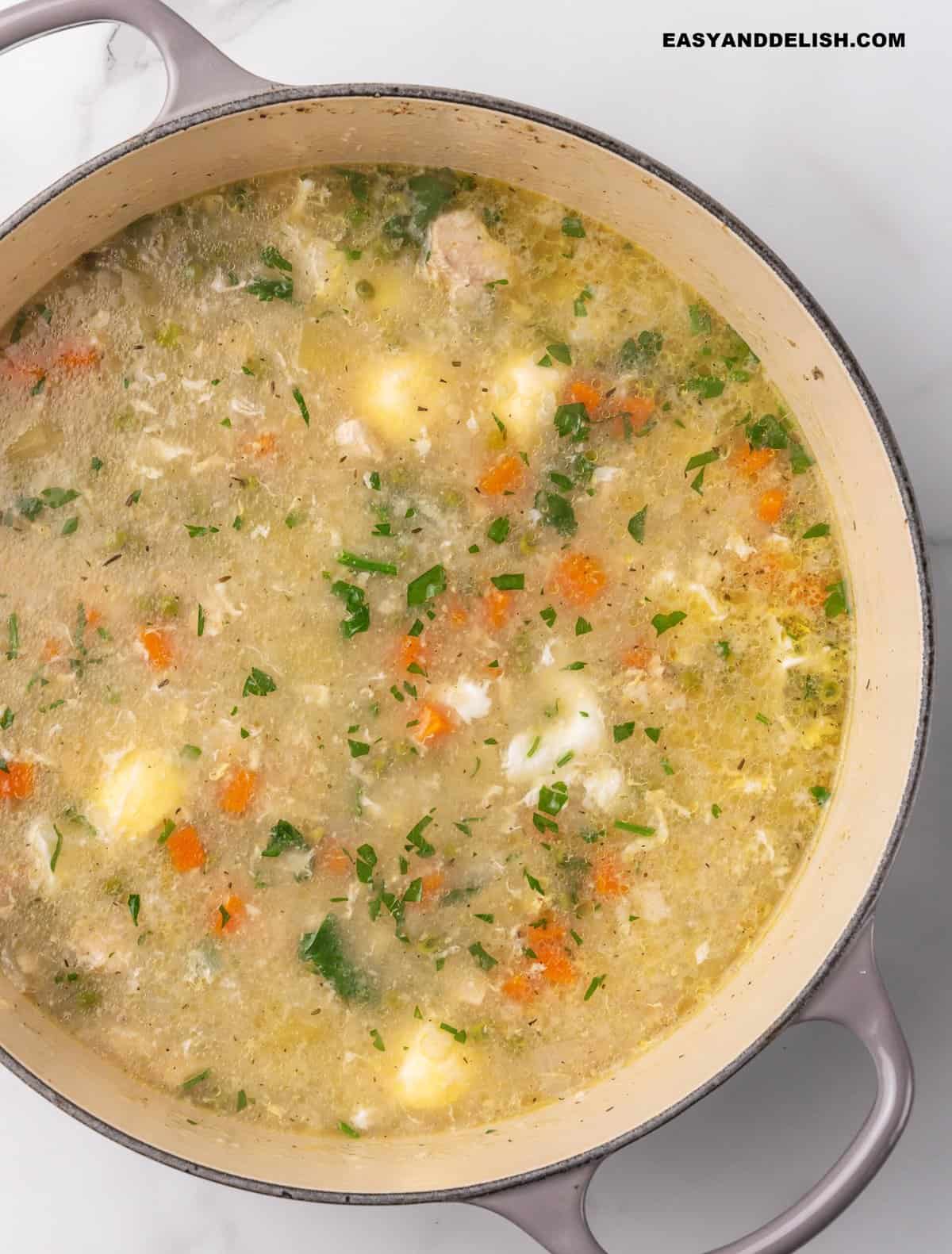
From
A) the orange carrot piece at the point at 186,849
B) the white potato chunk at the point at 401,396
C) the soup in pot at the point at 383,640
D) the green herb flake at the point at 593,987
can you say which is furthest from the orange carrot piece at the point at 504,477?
the green herb flake at the point at 593,987

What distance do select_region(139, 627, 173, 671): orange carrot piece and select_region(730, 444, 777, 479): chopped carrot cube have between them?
120 cm

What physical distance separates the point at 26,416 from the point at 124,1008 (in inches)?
48.1

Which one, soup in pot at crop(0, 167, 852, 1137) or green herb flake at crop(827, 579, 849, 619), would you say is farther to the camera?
green herb flake at crop(827, 579, 849, 619)

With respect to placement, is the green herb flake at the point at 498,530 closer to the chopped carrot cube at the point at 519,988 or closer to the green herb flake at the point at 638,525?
the green herb flake at the point at 638,525

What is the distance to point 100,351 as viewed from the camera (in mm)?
2449

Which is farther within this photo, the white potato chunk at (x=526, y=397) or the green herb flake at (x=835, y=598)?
the green herb flake at (x=835, y=598)

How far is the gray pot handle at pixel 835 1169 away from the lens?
2.12 metres

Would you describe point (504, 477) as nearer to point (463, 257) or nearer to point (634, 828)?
point (463, 257)

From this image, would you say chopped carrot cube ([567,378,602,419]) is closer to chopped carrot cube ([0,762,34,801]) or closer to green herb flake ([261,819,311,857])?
green herb flake ([261,819,311,857])

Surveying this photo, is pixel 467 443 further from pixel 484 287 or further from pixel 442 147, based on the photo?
pixel 442 147

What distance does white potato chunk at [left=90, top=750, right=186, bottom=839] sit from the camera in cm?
247

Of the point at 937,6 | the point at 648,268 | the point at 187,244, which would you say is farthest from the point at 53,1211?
the point at 937,6

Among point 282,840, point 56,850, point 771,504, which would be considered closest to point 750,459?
point 771,504

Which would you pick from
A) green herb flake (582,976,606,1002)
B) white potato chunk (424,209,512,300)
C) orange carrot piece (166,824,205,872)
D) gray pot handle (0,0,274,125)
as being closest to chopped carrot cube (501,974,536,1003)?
green herb flake (582,976,606,1002)
